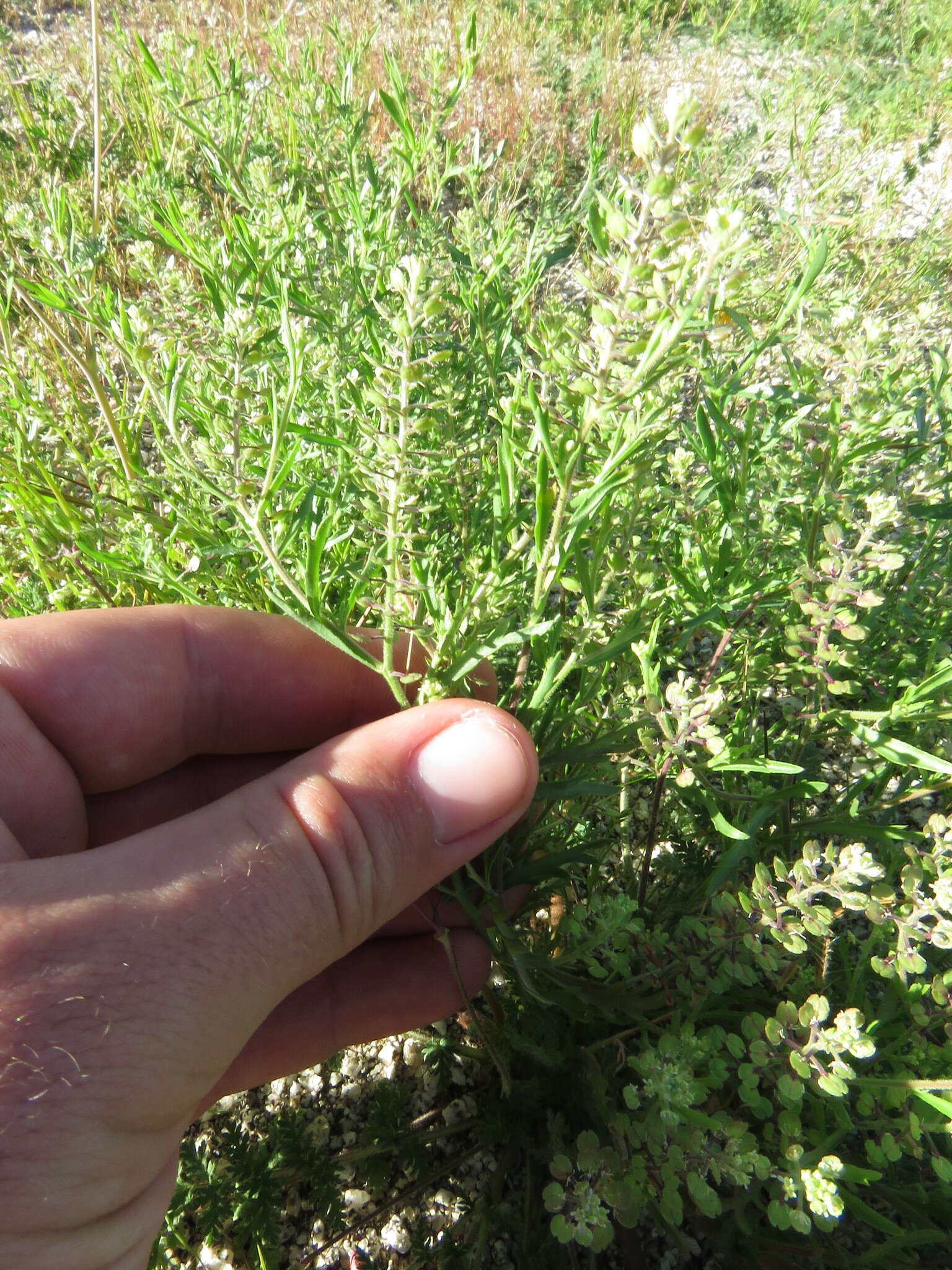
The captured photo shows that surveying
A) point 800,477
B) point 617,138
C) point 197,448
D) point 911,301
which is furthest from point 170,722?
point 617,138

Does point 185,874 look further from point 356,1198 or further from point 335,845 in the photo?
point 356,1198

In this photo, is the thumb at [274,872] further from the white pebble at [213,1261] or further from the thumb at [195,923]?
the white pebble at [213,1261]

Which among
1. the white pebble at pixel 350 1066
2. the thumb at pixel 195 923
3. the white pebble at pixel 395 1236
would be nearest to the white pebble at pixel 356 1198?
the white pebble at pixel 395 1236

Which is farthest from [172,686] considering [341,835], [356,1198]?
[356,1198]

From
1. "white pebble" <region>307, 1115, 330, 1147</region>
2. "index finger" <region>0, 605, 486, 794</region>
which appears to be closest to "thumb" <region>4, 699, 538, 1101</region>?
"index finger" <region>0, 605, 486, 794</region>

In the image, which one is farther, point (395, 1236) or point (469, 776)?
point (395, 1236)

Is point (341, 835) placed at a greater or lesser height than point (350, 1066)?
greater
